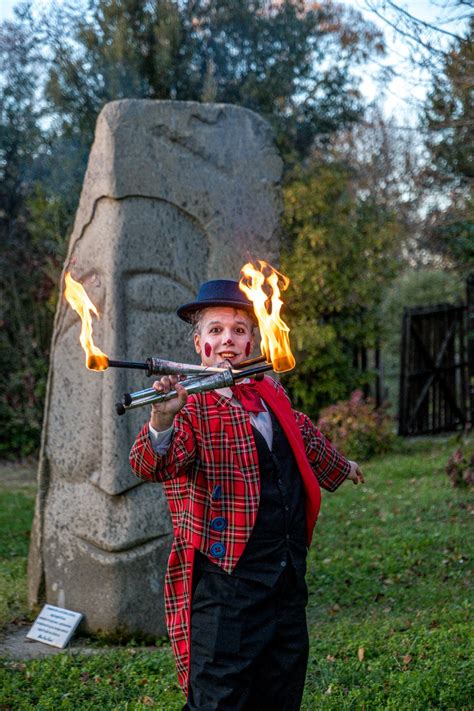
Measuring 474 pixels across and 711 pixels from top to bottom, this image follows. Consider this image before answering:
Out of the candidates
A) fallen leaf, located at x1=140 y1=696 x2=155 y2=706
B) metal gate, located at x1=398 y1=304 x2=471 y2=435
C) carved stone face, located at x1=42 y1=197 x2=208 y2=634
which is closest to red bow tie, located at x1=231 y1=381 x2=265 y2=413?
fallen leaf, located at x1=140 y1=696 x2=155 y2=706

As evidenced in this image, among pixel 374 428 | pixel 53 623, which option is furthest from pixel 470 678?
pixel 374 428

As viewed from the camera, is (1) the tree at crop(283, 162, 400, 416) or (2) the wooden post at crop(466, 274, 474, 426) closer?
(1) the tree at crop(283, 162, 400, 416)

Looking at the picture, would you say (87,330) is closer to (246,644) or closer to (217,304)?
(217,304)

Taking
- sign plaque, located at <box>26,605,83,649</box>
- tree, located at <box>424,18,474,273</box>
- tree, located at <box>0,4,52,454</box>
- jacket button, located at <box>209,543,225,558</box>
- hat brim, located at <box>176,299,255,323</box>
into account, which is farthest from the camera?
tree, located at <box>0,4,52,454</box>

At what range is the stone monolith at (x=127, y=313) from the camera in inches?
201

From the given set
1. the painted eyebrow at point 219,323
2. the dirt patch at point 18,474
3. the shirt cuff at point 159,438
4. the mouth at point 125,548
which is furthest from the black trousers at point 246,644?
the dirt patch at point 18,474

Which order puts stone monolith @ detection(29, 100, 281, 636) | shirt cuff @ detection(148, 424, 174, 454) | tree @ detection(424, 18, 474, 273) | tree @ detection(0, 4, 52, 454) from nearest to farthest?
shirt cuff @ detection(148, 424, 174, 454) → stone monolith @ detection(29, 100, 281, 636) → tree @ detection(424, 18, 474, 273) → tree @ detection(0, 4, 52, 454)

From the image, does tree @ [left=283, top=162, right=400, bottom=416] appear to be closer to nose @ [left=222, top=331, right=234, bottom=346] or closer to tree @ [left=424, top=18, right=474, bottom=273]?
tree @ [left=424, top=18, right=474, bottom=273]

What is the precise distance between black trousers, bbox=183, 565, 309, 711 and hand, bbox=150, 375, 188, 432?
0.56m

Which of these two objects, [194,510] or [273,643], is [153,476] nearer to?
[194,510]

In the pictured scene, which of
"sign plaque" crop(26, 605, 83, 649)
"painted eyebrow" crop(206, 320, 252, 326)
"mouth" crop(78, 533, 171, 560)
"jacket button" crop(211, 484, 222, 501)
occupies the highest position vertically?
"painted eyebrow" crop(206, 320, 252, 326)

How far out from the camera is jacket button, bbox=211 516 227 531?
9.09 feet

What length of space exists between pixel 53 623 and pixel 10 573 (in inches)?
59.6

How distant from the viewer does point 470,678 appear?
3986 millimetres
